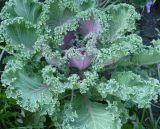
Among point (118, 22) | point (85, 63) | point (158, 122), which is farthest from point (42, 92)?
point (158, 122)

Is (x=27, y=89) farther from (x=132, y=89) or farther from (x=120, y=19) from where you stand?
(x=120, y=19)

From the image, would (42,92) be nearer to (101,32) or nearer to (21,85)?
(21,85)

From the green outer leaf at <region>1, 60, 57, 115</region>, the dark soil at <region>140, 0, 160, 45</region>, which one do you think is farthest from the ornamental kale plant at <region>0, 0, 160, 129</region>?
the dark soil at <region>140, 0, 160, 45</region>

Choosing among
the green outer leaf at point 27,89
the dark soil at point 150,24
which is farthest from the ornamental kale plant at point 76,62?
the dark soil at point 150,24

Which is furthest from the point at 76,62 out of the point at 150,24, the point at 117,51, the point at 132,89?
the point at 150,24

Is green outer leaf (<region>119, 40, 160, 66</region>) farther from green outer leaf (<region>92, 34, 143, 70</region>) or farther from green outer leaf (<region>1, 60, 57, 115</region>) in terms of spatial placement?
green outer leaf (<region>1, 60, 57, 115</region>)

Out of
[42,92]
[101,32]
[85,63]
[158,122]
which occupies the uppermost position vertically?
[101,32]
